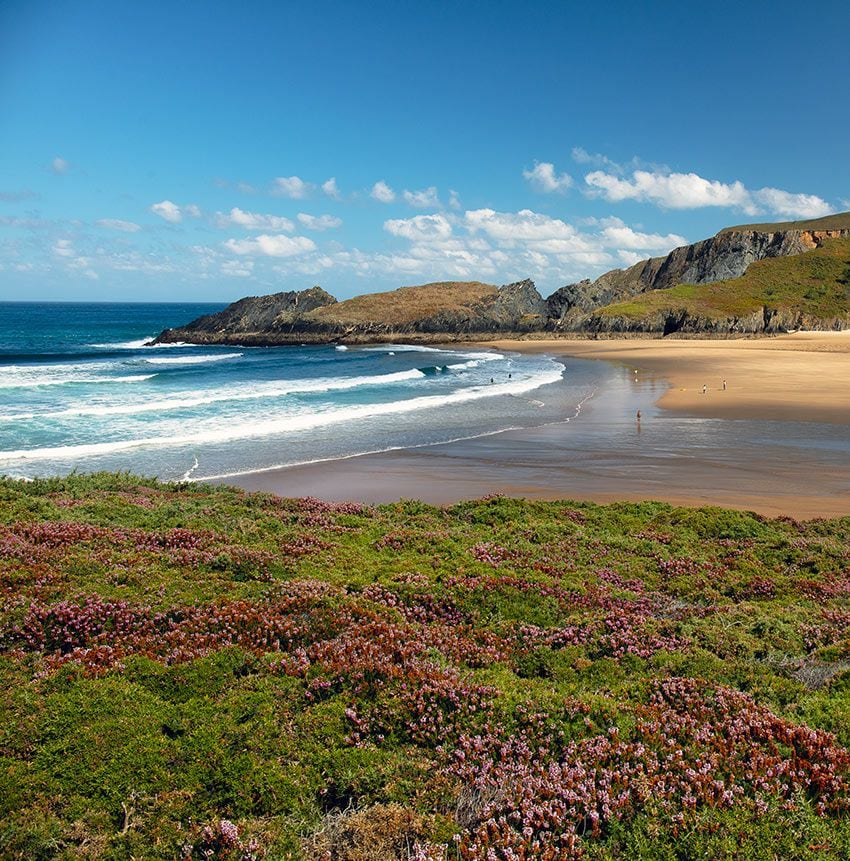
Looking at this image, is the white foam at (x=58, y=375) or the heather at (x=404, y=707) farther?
the white foam at (x=58, y=375)

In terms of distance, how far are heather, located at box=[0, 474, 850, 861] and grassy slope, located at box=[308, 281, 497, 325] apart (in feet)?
335

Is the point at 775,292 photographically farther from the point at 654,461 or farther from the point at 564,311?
the point at 654,461

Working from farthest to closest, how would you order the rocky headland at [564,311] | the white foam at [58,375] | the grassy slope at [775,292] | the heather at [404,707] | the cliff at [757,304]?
1. the grassy slope at [775,292]
2. the rocky headland at [564,311]
3. the cliff at [757,304]
4. the white foam at [58,375]
5. the heather at [404,707]

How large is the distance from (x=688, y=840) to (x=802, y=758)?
121 centimetres

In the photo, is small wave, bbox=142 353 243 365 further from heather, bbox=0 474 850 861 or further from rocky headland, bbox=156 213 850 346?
heather, bbox=0 474 850 861

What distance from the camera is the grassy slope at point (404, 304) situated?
364 ft

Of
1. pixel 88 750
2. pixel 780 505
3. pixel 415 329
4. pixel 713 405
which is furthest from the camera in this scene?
pixel 415 329

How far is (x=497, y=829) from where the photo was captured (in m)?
3.96

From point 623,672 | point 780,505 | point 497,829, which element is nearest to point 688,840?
point 497,829

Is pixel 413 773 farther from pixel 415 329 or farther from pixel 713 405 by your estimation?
pixel 415 329

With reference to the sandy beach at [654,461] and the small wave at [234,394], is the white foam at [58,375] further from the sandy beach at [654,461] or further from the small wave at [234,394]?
the sandy beach at [654,461]

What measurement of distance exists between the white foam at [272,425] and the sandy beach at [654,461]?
7342mm

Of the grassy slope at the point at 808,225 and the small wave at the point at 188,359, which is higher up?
the grassy slope at the point at 808,225

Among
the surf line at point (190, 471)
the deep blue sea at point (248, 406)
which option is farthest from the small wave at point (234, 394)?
the surf line at point (190, 471)
